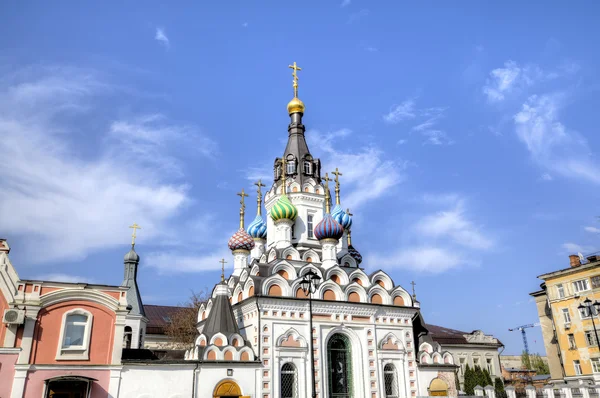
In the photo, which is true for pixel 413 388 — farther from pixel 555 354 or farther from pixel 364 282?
pixel 555 354

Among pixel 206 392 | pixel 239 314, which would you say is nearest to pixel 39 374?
pixel 206 392

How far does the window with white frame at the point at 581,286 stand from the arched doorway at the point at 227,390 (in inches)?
951

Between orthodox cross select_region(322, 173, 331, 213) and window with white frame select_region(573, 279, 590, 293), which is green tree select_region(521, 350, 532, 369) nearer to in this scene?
window with white frame select_region(573, 279, 590, 293)

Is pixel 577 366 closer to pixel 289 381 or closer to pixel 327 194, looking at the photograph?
pixel 327 194

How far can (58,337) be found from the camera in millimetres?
17375

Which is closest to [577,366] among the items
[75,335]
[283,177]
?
[283,177]

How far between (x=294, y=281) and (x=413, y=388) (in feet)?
26.1

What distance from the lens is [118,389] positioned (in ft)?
58.0

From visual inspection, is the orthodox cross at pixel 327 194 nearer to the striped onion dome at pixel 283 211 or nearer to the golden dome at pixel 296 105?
the striped onion dome at pixel 283 211

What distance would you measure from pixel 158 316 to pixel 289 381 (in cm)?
2437

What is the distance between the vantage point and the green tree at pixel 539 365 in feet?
240

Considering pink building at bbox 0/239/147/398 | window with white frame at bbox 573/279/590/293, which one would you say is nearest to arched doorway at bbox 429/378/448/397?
window with white frame at bbox 573/279/590/293

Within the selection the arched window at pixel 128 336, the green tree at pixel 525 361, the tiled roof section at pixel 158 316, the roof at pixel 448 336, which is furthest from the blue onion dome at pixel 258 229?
the green tree at pixel 525 361

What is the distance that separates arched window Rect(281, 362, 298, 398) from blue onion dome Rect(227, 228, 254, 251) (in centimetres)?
906
